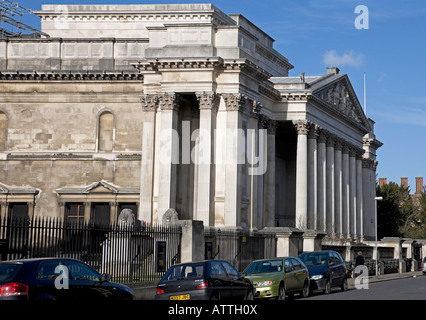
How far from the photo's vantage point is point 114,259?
2658 centimetres

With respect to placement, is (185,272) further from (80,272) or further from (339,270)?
(339,270)

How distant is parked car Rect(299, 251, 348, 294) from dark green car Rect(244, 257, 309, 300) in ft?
5.89

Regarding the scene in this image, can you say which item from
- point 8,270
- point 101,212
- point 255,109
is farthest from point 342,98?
point 8,270

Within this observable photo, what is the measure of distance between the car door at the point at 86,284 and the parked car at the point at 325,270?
14916mm

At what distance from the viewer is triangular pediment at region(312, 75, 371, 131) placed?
198ft

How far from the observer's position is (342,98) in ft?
220

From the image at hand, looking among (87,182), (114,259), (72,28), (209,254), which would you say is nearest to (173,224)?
(209,254)

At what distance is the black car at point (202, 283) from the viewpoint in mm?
20892

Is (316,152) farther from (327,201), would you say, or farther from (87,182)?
(87,182)

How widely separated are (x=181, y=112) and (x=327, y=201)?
18.1m

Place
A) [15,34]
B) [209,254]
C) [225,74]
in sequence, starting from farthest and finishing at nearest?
[15,34]
[225,74]
[209,254]

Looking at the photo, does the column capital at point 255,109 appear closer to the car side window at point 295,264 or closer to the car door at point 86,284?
the car side window at point 295,264

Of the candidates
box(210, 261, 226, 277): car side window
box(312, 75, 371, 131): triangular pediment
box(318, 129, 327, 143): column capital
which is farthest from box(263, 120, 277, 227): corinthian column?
box(210, 261, 226, 277): car side window

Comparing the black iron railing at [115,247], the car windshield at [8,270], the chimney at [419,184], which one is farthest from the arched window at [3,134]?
the chimney at [419,184]
